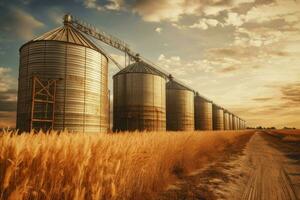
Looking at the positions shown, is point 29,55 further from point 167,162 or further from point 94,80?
point 167,162

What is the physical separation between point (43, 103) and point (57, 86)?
1.60 meters

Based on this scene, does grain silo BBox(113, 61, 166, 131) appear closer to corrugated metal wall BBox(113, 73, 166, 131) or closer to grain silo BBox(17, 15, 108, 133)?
corrugated metal wall BBox(113, 73, 166, 131)

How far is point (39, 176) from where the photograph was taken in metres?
2.58

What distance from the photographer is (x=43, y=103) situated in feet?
52.0

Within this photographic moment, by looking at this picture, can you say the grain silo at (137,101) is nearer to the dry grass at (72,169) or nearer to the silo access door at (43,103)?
the silo access door at (43,103)

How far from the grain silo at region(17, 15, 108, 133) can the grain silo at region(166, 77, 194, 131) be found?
16.5 meters

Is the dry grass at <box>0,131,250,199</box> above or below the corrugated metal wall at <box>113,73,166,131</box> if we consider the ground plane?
below

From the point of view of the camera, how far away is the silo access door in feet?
50.4

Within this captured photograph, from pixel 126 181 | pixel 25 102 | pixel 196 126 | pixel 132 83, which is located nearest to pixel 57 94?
pixel 25 102

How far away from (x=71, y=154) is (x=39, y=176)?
50 cm

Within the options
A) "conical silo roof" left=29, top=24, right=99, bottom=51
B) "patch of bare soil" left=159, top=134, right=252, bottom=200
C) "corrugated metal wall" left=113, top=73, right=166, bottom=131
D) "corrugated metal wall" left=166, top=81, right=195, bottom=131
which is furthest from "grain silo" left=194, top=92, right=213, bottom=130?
"patch of bare soil" left=159, top=134, right=252, bottom=200

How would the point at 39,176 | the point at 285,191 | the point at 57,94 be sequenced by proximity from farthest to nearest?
the point at 57,94 → the point at 285,191 → the point at 39,176

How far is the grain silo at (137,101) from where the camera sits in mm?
23281

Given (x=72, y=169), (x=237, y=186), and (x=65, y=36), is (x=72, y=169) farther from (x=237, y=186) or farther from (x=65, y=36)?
(x=65, y=36)
